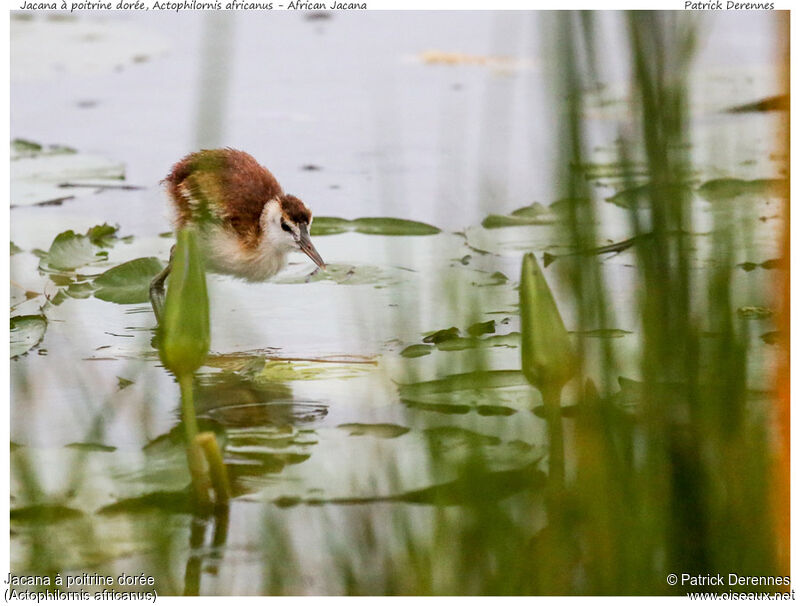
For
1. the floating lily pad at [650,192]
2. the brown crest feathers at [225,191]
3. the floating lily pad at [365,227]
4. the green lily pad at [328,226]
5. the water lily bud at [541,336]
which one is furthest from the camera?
the green lily pad at [328,226]

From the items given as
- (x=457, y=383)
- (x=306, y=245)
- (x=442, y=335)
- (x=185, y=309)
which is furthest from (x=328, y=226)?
(x=185, y=309)

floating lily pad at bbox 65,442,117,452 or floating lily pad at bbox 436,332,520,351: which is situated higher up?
floating lily pad at bbox 436,332,520,351

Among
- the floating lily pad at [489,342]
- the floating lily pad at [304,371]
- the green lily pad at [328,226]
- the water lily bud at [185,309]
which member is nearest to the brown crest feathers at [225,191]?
the green lily pad at [328,226]

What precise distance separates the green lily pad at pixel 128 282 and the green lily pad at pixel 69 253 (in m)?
0.14

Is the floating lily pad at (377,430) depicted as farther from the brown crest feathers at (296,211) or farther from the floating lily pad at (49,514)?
the brown crest feathers at (296,211)

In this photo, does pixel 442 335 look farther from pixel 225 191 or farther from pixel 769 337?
pixel 225 191

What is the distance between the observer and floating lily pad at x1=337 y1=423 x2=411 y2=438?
77.7 inches

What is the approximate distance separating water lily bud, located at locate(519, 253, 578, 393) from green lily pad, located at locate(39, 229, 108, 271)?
1.74 meters

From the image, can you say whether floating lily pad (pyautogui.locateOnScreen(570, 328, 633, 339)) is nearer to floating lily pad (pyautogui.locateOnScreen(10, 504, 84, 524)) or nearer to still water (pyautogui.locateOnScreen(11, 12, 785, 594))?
still water (pyautogui.locateOnScreen(11, 12, 785, 594))

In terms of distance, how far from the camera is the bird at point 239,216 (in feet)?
9.39

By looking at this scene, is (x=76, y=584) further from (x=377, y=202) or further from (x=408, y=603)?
(x=377, y=202)

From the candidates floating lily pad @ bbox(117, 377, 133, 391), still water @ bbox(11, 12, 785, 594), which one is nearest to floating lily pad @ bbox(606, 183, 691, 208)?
still water @ bbox(11, 12, 785, 594)

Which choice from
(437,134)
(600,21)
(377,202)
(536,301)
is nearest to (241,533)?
(536,301)

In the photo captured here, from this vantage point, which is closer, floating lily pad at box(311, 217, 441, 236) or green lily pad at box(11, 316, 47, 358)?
green lily pad at box(11, 316, 47, 358)
